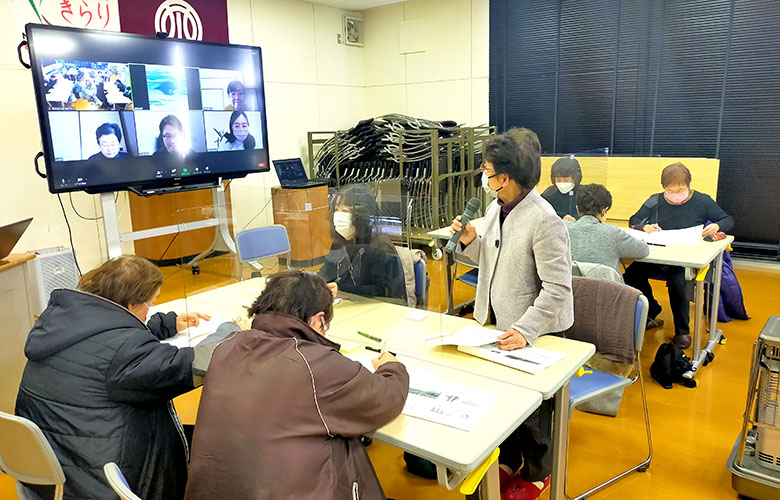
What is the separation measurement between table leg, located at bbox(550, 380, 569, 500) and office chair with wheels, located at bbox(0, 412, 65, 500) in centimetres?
150

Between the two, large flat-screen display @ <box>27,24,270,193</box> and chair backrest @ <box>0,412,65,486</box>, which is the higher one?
large flat-screen display @ <box>27,24,270,193</box>

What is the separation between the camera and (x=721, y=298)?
4176mm

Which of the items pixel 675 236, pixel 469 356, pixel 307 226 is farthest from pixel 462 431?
pixel 675 236

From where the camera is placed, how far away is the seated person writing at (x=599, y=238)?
316cm

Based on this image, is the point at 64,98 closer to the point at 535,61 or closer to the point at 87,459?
the point at 87,459

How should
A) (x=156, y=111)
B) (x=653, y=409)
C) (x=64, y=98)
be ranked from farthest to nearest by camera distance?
(x=156, y=111) → (x=64, y=98) → (x=653, y=409)

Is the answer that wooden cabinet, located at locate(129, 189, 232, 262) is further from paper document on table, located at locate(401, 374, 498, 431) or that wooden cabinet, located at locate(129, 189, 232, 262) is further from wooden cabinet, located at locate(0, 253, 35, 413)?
paper document on table, located at locate(401, 374, 498, 431)

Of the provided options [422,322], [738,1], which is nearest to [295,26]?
[738,1]

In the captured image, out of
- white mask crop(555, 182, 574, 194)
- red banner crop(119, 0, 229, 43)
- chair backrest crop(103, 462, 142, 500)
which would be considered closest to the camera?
chair backrest crop(103, 462, 142, 500)

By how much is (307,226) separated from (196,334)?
867 mm

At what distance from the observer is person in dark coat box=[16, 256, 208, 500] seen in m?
1.55

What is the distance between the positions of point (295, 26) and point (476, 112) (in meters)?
2.46

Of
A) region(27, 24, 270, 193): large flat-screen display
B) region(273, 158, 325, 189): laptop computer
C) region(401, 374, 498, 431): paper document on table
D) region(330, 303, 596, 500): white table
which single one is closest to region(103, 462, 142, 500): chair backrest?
region(401, 374, 498, 431): paper document on table

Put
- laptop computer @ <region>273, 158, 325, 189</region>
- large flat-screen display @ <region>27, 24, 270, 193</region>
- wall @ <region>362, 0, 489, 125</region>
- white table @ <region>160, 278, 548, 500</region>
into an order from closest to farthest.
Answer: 1. white table @ <region>160, 278, 548, 500</region>
2. large flat-screen display @ <region>27, 24, 270, 193</region>
3. laptop computer @ <region>273, 158, 325, 189</region>
4. wall @ <region>362, 0, 489, 125</region>
